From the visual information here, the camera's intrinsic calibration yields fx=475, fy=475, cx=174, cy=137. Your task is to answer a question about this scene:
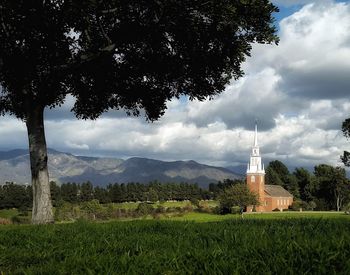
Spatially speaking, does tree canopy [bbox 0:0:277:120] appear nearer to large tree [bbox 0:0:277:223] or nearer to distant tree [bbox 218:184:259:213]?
large tree [bbox 0:0:277:223]

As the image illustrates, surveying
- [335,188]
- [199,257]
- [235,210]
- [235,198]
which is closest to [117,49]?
[199,257]

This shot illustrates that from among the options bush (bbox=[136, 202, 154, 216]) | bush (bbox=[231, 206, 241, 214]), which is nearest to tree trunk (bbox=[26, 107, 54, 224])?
bush (bbox=[136, 202, 154, 216])

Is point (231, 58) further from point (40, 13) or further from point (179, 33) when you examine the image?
point (40, 13)

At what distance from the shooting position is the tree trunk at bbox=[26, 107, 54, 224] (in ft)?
68.2

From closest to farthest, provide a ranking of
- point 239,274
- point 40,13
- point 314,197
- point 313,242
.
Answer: point 239,274, point 313,242, point 40,13, point 314,197

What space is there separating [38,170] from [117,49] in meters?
6.83

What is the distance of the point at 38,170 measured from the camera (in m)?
21.0

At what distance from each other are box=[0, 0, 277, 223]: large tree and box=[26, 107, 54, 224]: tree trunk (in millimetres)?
44

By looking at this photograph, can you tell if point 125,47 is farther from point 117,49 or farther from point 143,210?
point 143,210

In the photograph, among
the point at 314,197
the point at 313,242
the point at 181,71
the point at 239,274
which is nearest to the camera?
the point at 239,274

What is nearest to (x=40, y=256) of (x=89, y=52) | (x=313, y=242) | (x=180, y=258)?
(x=180, y=258)

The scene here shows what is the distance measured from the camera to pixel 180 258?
231 inches

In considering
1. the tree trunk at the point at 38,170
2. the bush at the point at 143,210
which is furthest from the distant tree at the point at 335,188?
the tree trunk at the point at 38,170

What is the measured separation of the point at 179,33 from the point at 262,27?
12.5ft
